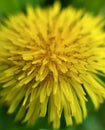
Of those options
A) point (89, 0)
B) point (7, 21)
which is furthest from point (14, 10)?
point (89, 0)

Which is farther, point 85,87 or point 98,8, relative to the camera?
point 98,8

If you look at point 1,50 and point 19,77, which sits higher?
point 1,50

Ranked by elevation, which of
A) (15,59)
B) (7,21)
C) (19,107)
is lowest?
(19,107)

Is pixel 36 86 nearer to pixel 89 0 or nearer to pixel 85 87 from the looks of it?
pixel 85 87

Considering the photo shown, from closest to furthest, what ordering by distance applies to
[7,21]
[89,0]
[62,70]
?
[62,70], [7,21], [89,0]

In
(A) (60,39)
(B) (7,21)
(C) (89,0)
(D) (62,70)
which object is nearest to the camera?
(D) (62,70)

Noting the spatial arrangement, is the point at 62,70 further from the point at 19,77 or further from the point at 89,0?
the point at 89,0

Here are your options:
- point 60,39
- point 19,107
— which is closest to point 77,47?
point 60,39
